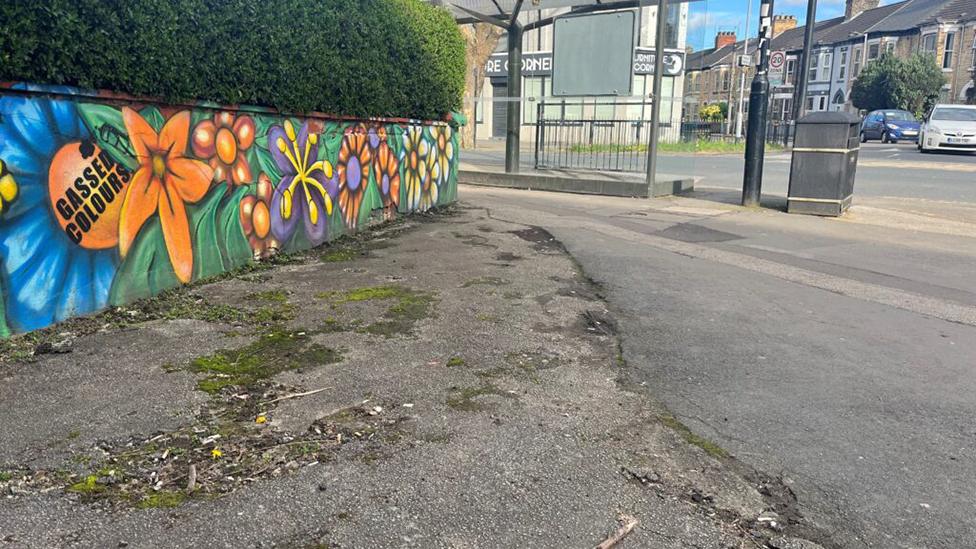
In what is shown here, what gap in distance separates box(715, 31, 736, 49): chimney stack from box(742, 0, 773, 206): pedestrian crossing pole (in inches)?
2803

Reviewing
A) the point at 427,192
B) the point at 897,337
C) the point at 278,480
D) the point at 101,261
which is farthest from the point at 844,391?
the point at 427,192

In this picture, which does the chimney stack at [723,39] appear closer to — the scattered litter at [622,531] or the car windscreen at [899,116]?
the car windscreen at [899,116]

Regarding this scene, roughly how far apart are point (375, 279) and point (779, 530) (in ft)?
Answer: 15.0

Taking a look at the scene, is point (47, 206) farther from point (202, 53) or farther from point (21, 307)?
point (202, 53)

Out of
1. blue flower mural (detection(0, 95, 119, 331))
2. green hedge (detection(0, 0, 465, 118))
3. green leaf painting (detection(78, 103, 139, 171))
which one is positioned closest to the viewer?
blue flower mural (detection(0, 95, 119, 331))

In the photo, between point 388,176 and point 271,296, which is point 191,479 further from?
point 388,176

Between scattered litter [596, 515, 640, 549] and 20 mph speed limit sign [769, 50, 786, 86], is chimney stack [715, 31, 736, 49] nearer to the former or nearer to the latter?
Answer: 20 mph speed limit sign [769, 50, 786, 86]

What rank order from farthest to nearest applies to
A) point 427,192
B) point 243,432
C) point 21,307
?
point 427,192, point 21,307, point 243,432

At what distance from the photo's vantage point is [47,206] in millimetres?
4707

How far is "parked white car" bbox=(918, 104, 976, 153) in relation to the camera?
2434cm

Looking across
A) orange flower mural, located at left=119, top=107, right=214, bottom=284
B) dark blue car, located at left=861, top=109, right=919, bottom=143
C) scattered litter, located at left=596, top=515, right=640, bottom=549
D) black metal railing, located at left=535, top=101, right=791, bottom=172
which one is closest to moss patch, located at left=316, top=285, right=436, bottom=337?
orange flower mural, located at left=119, top=107, right=214, bottom=284

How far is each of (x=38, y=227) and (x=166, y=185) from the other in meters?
1.21

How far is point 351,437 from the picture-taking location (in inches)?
133

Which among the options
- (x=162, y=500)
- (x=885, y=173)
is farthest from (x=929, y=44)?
(x=162, y=500)
